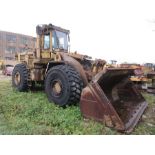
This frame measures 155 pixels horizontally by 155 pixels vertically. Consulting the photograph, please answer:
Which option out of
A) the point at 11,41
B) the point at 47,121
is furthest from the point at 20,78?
the point at 11,41

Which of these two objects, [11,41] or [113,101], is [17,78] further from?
[11,41]

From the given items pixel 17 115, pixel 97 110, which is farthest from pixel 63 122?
pixel 17 115

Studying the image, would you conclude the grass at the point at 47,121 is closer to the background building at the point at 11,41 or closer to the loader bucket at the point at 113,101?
the loader bucket at the point at 113,101

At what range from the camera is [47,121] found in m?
3.99

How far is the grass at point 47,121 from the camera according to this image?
3.54 metres

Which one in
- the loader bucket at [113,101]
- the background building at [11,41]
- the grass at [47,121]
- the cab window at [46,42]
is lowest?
the grass at [47,121]

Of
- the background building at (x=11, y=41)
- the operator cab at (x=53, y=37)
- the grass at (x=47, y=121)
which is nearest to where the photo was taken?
the grass at (x=47, y=121)

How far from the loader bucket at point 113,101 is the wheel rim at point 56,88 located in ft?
3.12

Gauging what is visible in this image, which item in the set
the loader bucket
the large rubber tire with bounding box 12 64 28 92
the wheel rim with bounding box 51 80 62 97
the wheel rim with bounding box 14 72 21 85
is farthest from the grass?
the wheel rim with bounding box 14 72 21 85

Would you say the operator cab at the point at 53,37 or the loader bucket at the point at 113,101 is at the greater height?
the operator cab at the point at 53,37

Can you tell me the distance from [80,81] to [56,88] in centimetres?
64

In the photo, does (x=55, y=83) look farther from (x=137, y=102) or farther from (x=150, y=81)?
(x=150, y=81)

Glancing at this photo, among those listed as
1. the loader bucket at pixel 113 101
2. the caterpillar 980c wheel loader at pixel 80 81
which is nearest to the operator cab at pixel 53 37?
the caterpillar 980c wheel loader at pixel 80 81

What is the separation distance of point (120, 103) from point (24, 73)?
3.24 meters
